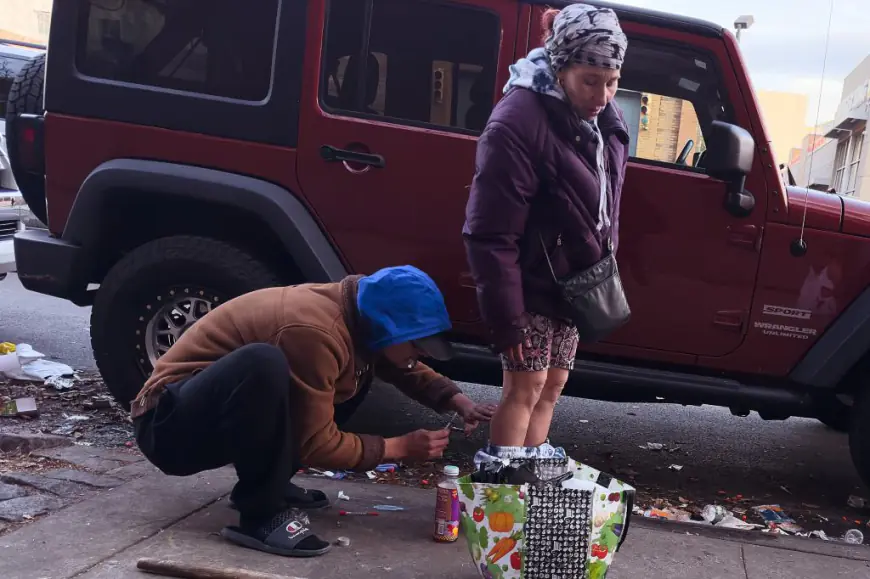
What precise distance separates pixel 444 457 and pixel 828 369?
5.80 ft

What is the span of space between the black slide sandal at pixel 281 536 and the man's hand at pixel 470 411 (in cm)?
60

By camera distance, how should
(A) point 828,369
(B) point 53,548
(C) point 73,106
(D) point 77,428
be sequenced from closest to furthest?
(B) point 53,548, (A) point 828,369, (C) point 73,106, (D) point 77,428

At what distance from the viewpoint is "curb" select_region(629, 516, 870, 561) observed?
3.03 m

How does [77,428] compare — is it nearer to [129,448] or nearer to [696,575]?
[129,448]

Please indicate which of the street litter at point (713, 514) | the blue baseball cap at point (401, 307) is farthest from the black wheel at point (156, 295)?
the street litter at point (713, 514)

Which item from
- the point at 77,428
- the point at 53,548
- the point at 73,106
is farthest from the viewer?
the point at 77,428

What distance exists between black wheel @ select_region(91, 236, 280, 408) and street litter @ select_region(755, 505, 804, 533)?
2.30 m

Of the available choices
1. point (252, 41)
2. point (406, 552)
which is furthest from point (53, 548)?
point (252, 41)

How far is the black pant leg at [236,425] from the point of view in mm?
2455

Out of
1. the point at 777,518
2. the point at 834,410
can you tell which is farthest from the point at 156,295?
the point at 834,410

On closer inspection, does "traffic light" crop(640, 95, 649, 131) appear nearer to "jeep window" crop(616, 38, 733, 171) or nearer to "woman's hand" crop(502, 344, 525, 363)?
"jeep window" crop(616, 38, 733, 171)

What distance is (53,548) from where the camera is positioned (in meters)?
2.62

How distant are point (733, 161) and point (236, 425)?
213 cm

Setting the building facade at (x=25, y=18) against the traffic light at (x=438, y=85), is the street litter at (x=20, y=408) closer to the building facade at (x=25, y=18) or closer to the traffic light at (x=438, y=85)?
the traffic light at (x=438, y=85)
